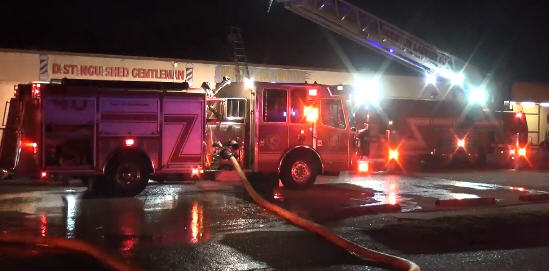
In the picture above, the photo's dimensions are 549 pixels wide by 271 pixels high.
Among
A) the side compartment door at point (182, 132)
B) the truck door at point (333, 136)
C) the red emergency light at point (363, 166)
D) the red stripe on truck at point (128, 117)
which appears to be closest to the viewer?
the red stripe on truck at point (128, 117)

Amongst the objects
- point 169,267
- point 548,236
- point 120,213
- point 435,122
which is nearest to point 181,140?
point 120,213

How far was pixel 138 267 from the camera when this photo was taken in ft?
20.3

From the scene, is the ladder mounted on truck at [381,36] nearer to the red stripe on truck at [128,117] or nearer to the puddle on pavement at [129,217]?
the red stripe on truck at [128,117]

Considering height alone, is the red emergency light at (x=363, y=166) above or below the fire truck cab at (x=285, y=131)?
below

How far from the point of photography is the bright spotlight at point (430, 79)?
21334mm

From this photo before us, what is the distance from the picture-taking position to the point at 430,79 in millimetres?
22891

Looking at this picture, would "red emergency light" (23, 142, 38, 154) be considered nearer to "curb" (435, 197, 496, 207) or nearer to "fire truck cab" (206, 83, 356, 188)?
"fire truck cab" (206, 83, 356, 188)

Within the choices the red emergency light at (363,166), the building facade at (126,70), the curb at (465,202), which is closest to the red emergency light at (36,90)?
the red emergency light at (363,166)

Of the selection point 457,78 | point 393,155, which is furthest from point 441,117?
point 393,155

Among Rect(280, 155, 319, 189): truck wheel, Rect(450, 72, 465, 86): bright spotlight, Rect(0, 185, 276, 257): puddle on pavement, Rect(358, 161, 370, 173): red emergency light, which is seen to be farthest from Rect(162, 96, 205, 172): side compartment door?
Rect(450, 72, 465, 86): bright spotlight

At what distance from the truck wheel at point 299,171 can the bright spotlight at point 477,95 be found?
10428 millimetres

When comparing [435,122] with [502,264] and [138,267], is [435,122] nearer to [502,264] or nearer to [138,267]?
[502,264]

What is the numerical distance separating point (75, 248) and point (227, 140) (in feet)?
20.1

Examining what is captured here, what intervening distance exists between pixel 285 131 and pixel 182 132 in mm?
2330
